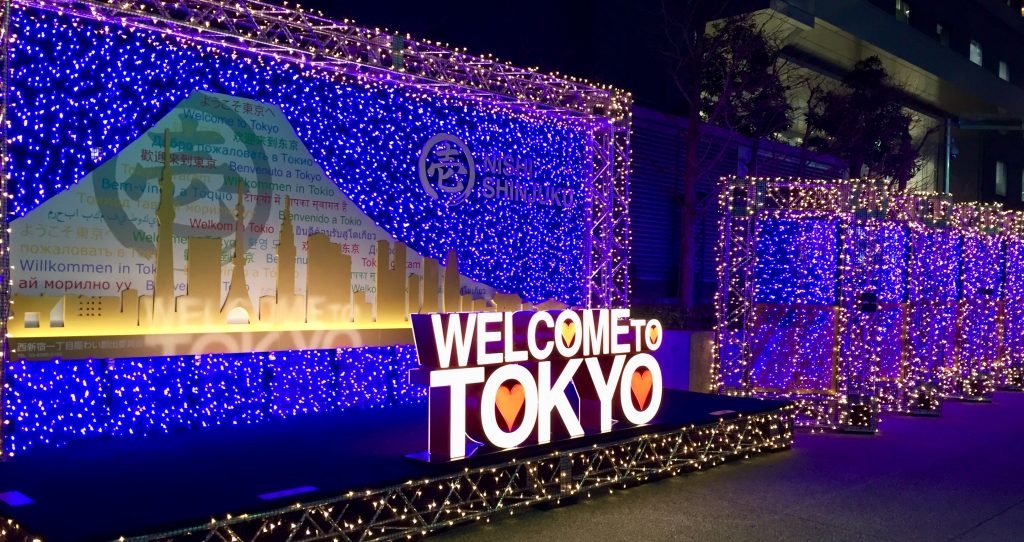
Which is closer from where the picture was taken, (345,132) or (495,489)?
(495,489)

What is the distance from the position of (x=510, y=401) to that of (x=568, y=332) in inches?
32.4

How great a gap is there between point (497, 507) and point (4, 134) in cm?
415

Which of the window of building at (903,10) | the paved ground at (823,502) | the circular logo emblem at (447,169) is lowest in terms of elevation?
the paved ground at (823,502)

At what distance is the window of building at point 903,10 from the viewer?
25.5 metres

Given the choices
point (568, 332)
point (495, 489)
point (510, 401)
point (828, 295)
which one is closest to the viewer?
point (495, 489)

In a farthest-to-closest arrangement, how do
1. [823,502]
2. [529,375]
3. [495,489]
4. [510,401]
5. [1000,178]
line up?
[1000,178]
[823,502]
[529,375]
[510,401]
[495,489]

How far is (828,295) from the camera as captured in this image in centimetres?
1046

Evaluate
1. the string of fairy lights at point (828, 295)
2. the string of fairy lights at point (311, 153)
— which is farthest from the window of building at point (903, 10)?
the string of fairy lights at point (311, 153)

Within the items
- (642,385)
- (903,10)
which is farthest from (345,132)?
(903,10)

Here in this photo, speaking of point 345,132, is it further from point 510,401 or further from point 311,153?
point 510,401

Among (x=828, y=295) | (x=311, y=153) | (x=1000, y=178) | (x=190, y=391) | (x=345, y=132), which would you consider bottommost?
(x=190, y=391)

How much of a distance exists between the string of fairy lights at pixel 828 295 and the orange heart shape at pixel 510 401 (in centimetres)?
430

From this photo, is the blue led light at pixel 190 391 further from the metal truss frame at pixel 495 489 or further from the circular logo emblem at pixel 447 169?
the metal truss frame at pixel 495 489

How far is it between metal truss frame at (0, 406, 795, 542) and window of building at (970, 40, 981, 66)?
88.1 ft
